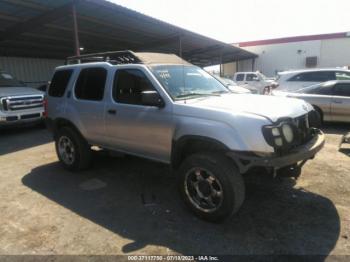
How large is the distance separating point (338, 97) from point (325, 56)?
110ft

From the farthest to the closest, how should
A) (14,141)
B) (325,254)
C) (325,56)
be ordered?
(325,56) < (14,141) < (325,254)

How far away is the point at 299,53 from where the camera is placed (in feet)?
128

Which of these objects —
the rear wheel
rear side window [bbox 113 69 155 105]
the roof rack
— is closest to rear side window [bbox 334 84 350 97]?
the roof rack

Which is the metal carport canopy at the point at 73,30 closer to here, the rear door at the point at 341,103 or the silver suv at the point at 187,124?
the silver suv at the point at 187,124

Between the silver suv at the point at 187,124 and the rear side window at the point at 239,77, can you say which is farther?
the rear side window at the point at 239,77

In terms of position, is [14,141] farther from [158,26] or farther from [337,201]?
[158,26]

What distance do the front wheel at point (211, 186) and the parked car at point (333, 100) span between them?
6626 mm

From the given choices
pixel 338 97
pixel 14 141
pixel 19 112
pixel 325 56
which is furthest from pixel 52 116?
pixel 325 56

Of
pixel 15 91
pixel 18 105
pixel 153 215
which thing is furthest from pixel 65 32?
pixel 153 215

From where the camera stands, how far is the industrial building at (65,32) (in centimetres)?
1090

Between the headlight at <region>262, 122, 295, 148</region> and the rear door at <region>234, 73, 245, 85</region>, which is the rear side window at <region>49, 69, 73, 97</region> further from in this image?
the rear door at <region>234, 73, 245, 85</region>

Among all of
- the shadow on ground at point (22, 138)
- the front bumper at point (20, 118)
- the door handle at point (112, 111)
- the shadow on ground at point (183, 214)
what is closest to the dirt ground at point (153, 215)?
the shadow on ground at point (183, 214)

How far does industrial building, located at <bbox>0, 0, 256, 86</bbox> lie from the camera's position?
10898 mm

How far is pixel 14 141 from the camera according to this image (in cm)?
860
